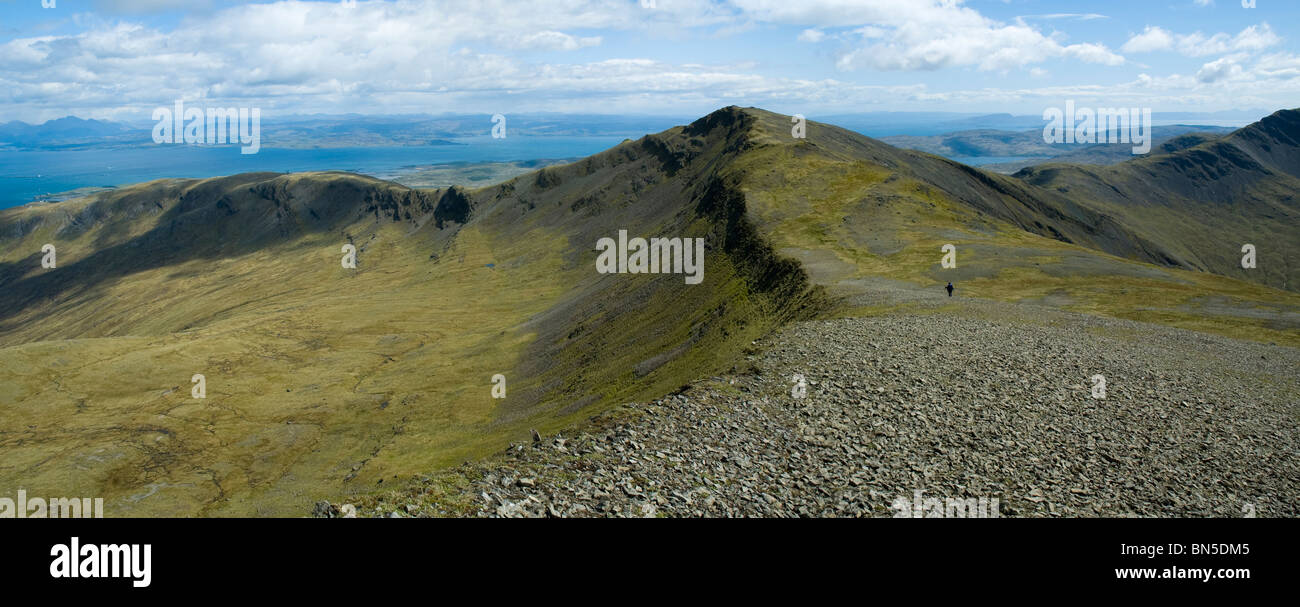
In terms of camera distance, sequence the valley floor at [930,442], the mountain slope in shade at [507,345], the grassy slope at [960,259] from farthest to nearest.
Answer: the mountain slope in shade at [507,345] < the grassy slope at [960,259] < the valley floor at [930,442]

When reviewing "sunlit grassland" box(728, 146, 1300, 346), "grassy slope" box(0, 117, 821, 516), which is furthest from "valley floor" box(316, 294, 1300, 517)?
"sunlit grassland" box(728, 146, 1300, 346)

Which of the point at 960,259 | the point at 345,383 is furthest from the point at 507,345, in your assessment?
the point at 960,259

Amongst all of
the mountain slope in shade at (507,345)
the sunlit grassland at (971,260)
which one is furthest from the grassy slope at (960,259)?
the mountain slope in shade at (507,345)

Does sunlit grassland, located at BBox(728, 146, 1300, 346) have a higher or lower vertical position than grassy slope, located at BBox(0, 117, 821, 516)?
higher

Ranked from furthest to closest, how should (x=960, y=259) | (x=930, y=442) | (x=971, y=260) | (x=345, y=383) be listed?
(x=345, y=383) < (x=960, y=259) < (x=971, y=260) < (x=930, y=442)

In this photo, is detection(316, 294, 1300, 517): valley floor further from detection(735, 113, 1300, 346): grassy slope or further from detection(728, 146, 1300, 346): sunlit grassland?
detection(728, 146, 1300, 346): sunlit grassland

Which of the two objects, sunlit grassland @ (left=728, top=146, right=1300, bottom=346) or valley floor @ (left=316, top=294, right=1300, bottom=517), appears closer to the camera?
valley floor @ (left=316, top=294, right=1300, bottom=517)

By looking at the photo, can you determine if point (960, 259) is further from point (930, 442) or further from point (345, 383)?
point (345, 383)

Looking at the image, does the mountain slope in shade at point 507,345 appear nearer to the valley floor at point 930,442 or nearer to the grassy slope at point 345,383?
the grassy slope at point 345,383
